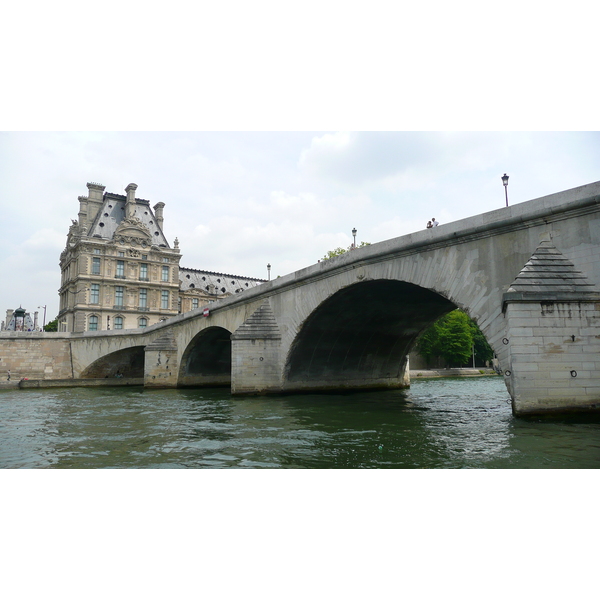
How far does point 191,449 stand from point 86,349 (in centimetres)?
3508

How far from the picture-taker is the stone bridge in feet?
35.7

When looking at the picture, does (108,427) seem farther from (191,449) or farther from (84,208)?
(84,208)

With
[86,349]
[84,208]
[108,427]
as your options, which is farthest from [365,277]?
[84,208]

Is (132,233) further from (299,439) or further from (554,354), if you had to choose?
(554,354)

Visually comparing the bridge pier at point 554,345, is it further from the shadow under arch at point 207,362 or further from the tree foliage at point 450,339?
the tree foliage at point 450,339

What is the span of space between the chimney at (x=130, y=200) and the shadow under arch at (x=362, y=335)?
164ft

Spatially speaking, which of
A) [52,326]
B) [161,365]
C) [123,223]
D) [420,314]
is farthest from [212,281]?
[420,314]

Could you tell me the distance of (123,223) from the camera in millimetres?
65500

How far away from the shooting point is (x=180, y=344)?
3441 centimetres

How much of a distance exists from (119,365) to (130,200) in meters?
31.9

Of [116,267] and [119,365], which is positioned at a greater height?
[116,267]

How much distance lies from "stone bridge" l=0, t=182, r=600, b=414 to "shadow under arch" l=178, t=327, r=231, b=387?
3.3 inches

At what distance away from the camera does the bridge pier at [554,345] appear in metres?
10.6

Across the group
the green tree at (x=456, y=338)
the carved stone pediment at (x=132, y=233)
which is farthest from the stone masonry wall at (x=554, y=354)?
the carved stone pediment at (x=132, y=233)
